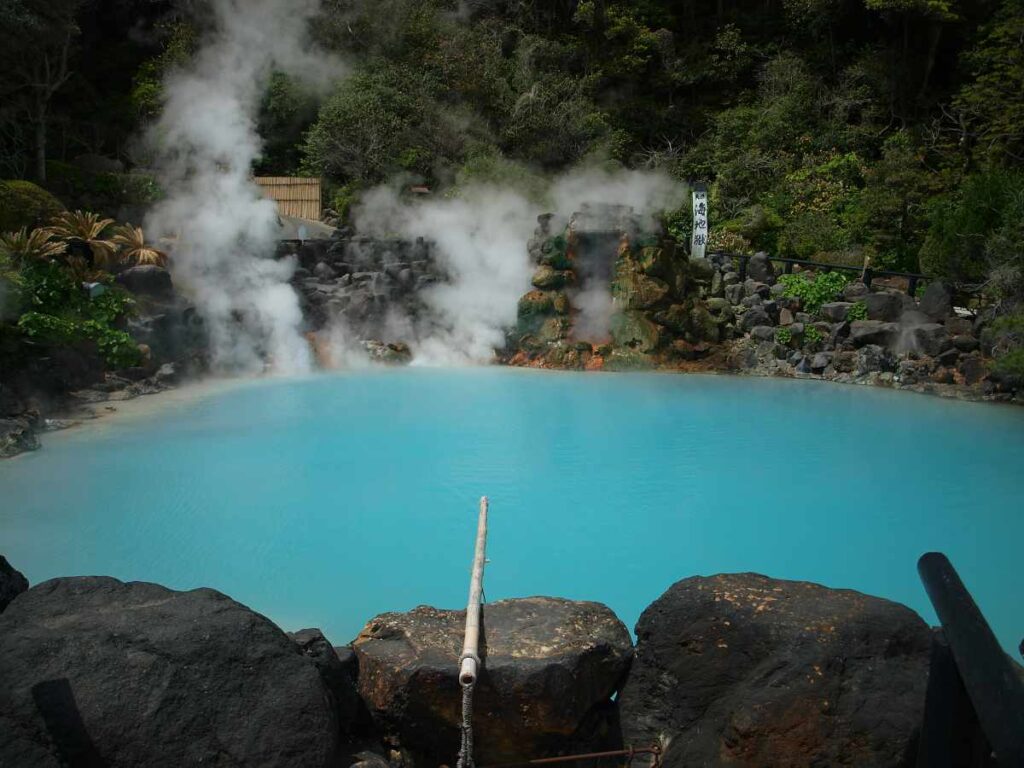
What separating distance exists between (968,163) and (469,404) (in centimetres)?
1199

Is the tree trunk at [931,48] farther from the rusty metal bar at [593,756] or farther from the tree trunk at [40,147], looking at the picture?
the rusty metal bar at [593,756]

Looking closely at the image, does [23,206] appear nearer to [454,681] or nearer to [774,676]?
[454,681]

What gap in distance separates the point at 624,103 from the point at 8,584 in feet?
64.8

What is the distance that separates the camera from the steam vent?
43.8ft

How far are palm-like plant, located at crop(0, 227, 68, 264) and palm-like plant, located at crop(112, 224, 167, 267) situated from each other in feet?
5.35

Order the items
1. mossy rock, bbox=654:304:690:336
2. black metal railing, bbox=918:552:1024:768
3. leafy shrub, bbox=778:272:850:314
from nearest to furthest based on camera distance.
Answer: black metal railing, bbox=918:552:1024:768
mossy rock, bbox=654:304:690:336
leafy shrub, bbox=778:272:850:314

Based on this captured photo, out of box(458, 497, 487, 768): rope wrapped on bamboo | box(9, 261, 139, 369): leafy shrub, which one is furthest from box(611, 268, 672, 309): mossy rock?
box(458, 497, 487, 768): rope wrapped on bamboo

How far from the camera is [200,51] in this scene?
760 inches

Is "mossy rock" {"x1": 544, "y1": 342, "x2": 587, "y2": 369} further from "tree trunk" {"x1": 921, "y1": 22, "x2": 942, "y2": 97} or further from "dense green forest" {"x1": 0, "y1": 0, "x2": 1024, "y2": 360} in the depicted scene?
"tree trunk" {"x1": 921, "y1": 22, "x2": 942, "y2": 97}

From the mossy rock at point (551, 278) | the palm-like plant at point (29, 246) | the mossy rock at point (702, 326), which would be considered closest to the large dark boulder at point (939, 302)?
the mossy rock at point (702, 326)

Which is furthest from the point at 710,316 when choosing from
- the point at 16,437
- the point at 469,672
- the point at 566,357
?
the point at 469,672

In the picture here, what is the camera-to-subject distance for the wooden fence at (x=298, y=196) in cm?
1778

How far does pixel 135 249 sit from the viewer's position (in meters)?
12.4

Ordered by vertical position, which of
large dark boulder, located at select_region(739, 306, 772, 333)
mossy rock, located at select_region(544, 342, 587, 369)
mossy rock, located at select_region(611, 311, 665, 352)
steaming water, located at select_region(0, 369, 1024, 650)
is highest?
large dark boulder, located at select_region(739, 306, 772, 333)
